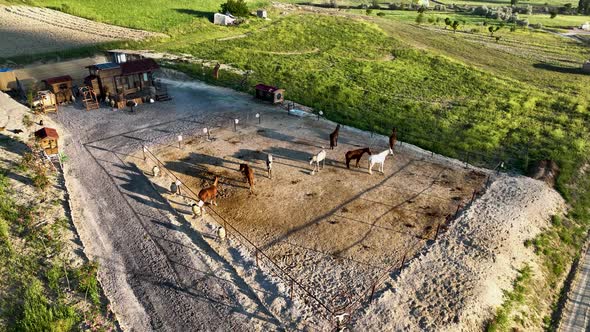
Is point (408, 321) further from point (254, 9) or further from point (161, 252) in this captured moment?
point (254, 9)

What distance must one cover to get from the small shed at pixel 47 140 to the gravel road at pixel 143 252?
4.70 ft

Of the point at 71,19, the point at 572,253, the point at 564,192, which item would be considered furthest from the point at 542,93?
the point at 71,19

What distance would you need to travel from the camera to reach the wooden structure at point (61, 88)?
3472 centimetres

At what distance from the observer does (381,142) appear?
30203 millimetres

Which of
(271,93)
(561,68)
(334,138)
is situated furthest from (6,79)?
(561,68)

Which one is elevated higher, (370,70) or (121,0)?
(121,0)

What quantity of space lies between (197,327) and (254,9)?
291 ft

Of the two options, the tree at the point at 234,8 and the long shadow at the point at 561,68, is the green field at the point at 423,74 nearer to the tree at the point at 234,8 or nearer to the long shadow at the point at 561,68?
the long shadow at the point at 561,68

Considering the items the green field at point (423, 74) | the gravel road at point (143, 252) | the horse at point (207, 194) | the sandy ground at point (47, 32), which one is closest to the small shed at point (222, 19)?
the green field at point (423, 74)

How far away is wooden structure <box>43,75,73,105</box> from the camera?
34.7 meters

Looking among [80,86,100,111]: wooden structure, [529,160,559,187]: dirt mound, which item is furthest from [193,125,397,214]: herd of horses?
[80,86,100,111]: wooden structure

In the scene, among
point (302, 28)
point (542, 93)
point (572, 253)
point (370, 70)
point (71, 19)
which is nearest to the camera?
point (572, 253)

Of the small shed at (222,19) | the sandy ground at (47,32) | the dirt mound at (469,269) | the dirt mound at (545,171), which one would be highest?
the small shed at (222,19)

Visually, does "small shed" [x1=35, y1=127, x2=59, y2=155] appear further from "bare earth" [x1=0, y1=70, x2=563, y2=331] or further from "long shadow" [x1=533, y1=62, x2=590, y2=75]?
"long shadow" [x1=533, y1=62, x2=590, y2=75]
